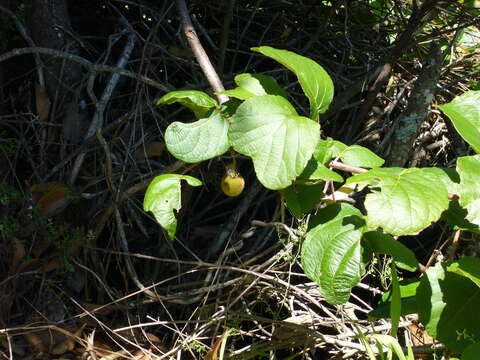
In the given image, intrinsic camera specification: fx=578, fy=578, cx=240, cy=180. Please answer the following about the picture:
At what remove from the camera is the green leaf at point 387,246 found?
0.98m

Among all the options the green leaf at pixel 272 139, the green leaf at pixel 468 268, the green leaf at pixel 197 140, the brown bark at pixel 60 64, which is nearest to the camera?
the green leaf at pixel 272 139

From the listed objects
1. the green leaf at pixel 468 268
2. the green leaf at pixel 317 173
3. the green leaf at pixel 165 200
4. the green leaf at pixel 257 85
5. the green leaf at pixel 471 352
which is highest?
the green leaf at pixel 257 85

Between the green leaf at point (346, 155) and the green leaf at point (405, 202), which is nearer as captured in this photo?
the green leaf at point (405, 202)

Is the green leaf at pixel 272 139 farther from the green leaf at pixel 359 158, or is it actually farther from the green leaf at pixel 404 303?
the green leaf at pixel 404 303

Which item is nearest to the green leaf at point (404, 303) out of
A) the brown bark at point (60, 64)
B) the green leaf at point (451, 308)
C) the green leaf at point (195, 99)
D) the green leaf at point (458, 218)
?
the green leaf at point (451, 308)

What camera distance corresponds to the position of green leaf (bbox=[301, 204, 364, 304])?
952mm

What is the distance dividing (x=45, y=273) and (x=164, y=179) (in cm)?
97

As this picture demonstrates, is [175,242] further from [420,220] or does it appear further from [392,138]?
[420,220]

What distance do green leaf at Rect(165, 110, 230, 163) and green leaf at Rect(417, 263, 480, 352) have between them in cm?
52

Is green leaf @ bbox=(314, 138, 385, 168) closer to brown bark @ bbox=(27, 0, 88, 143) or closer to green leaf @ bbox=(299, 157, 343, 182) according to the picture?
green leaf @ bbox=(299, 157, 343, 182)

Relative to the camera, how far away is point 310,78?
941mm

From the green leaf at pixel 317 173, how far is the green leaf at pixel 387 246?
6.2 inches

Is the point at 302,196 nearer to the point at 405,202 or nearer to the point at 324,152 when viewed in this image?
the point at 324,152

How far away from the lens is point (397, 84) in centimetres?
195
